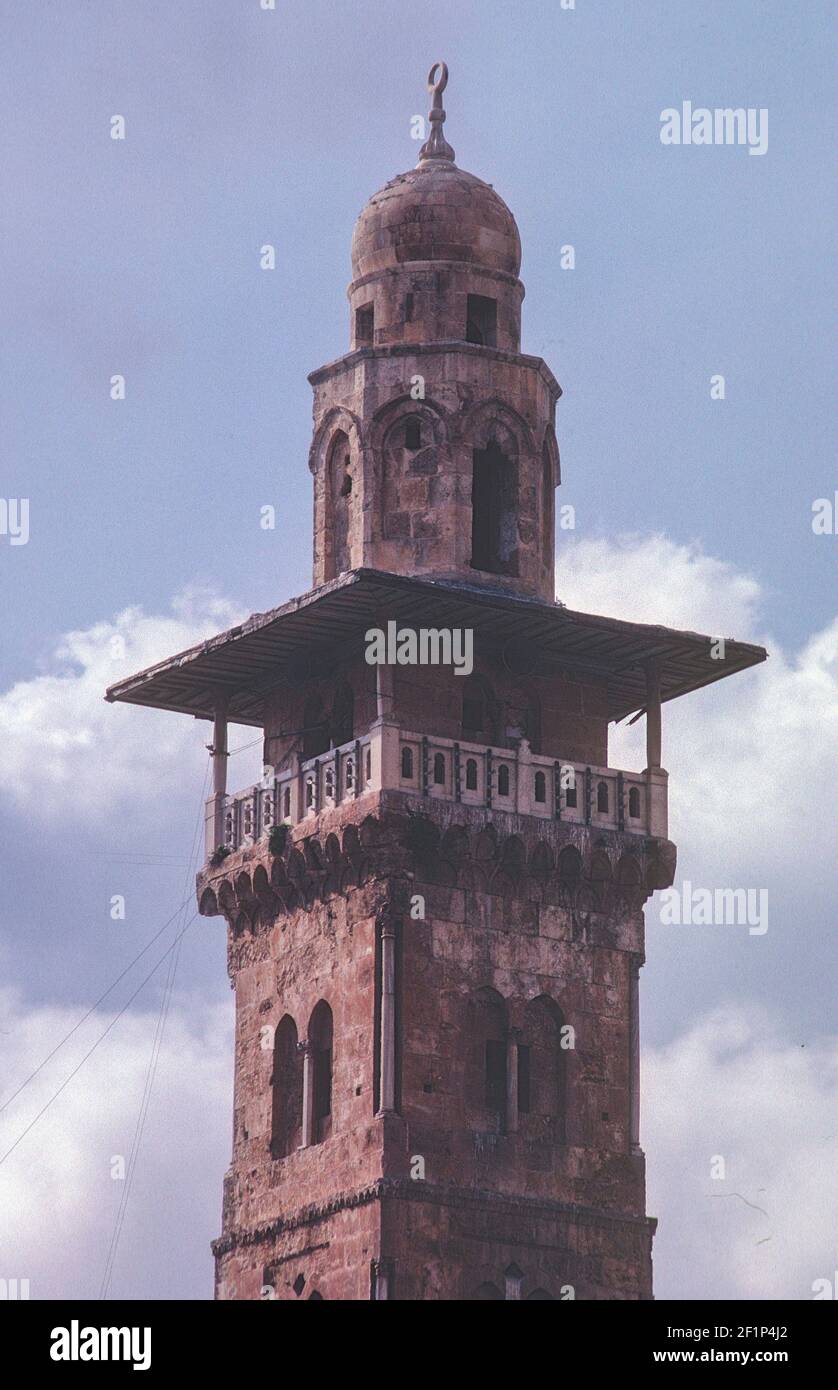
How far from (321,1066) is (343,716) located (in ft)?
22.1

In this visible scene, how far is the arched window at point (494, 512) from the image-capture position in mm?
92875

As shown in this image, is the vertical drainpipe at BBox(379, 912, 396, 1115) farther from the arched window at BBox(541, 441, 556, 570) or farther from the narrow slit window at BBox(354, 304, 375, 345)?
the narrow slit window at BBox(354, 304, 375, 345)

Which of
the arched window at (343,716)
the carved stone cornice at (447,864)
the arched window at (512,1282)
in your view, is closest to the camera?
the arched window at (512,1282)

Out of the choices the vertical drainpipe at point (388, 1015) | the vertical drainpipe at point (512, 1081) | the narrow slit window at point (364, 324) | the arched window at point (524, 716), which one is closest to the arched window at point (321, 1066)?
the vertical drainpipe at point (388, 1015)

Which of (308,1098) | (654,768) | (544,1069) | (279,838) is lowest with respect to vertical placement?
(308,1098)

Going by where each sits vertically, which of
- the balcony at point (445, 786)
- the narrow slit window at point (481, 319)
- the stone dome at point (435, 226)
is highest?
the stone dome at point (435, 226)

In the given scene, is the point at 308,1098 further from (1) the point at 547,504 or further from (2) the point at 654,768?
(1) the point at 547,504

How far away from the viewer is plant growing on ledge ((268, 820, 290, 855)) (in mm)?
91875

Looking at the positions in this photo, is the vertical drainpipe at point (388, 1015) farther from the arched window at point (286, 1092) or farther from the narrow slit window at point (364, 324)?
the narrow slit window at point (364, 324)

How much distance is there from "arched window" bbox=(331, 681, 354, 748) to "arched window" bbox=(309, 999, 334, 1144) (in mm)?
5176

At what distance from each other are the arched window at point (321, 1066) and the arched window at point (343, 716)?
518 cm

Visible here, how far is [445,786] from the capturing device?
90125 millimetres

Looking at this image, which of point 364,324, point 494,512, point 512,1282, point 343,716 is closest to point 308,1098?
point 512,1282
